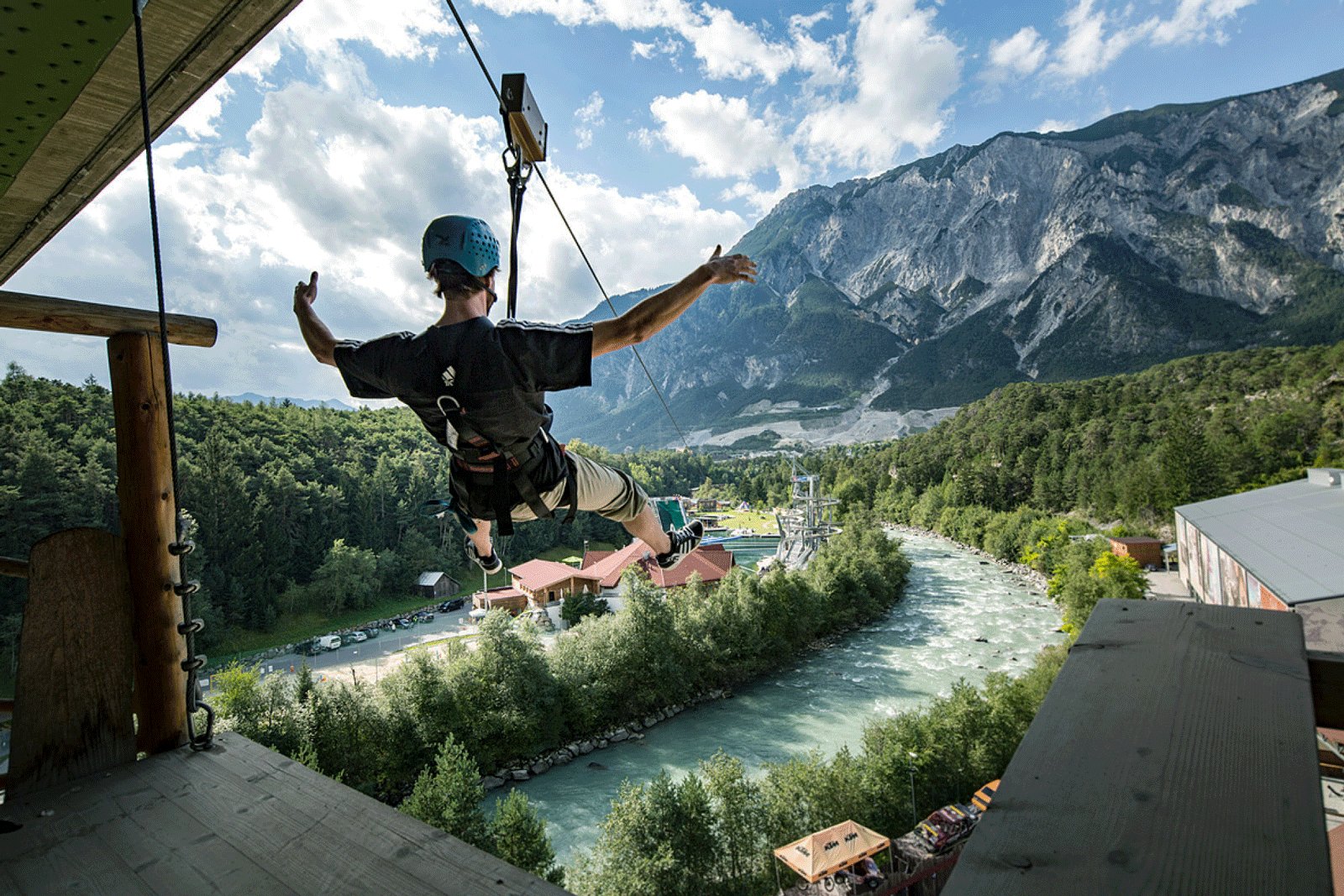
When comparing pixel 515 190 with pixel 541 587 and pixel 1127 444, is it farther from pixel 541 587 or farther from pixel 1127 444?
pixel 1127 444

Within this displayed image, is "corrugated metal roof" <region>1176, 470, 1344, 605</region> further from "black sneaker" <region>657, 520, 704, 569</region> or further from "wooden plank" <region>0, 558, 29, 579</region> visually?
"wooden plank" <region>0, 558, 29, 579</region>

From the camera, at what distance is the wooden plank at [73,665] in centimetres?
161

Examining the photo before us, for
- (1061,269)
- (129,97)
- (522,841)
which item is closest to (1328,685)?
(129,97)

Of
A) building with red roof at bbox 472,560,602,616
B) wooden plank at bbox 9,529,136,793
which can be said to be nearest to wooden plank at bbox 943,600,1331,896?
wooden plank at bbox 9,529,136,793

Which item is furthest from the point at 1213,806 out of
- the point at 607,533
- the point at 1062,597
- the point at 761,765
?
the point at 607,533

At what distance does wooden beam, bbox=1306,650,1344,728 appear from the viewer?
119cm

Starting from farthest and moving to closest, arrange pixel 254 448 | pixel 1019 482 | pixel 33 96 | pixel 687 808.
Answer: pixel 1019 482
pixel 254 448
pixel 687 808
pixel 33 96

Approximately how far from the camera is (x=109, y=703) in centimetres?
173

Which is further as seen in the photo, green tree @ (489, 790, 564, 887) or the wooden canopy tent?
Result: the wooden canopy tent

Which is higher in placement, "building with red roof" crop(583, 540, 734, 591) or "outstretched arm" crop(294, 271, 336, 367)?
"outstretched arm" crop(294, 271, 336, 367)

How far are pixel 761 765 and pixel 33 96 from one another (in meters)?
16.8

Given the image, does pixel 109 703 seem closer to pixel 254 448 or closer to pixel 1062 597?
pixel 1062 597

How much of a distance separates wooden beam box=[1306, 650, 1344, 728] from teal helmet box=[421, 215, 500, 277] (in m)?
2.23

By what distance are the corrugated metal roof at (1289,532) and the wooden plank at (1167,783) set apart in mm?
16528
